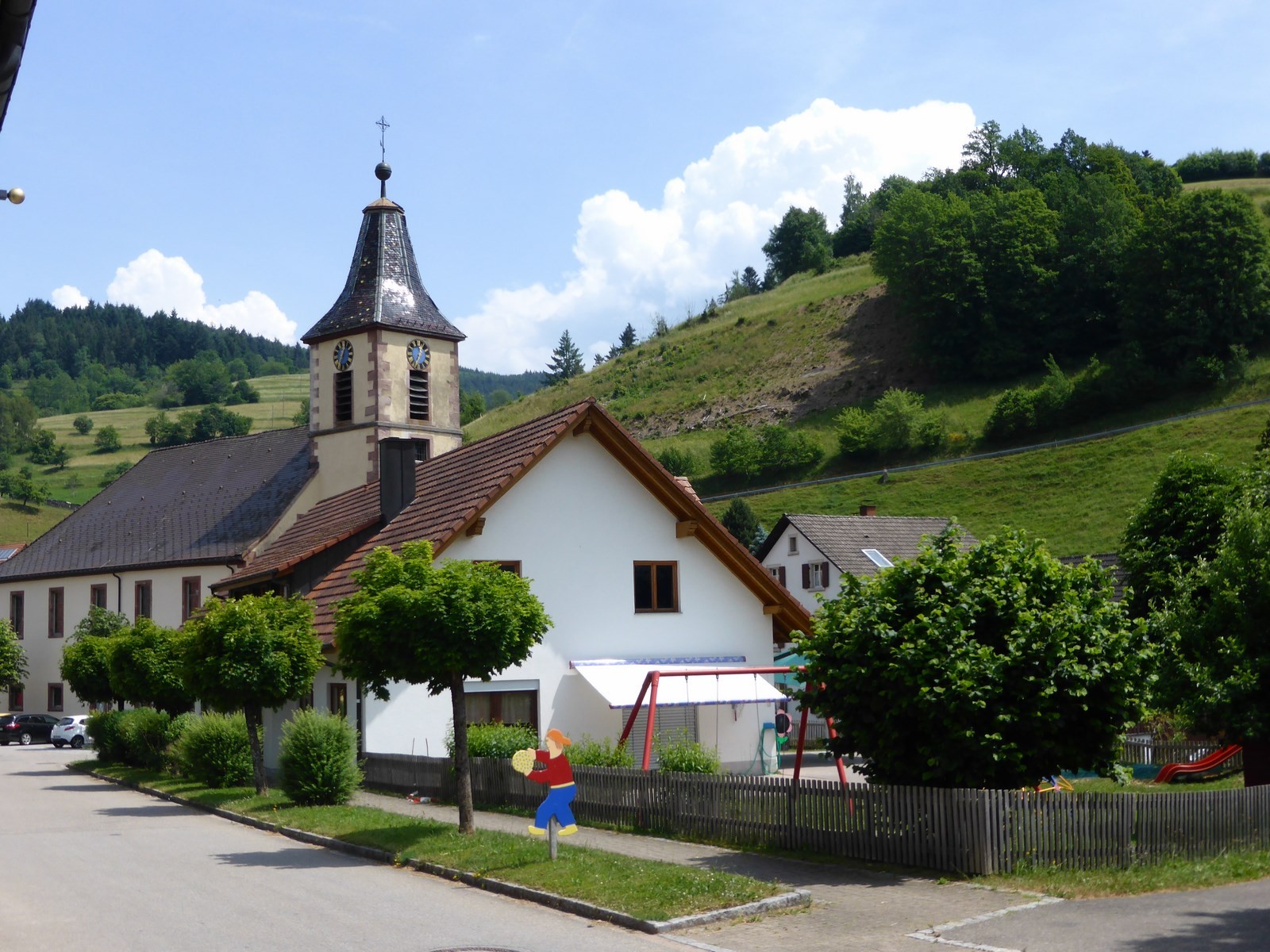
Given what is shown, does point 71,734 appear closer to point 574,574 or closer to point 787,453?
point 574,574

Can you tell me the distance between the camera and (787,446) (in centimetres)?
9569

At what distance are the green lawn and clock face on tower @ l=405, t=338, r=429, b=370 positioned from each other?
89.0 feet

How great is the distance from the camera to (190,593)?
5075 centimetres

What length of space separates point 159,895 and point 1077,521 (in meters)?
63.7

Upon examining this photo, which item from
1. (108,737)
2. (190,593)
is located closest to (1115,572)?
(108,737)

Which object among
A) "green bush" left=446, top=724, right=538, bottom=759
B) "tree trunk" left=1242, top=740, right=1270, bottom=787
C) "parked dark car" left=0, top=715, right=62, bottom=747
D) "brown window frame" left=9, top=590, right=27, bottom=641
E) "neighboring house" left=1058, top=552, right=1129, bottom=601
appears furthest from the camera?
"brown window frame" left=9, top=590, right=27, bottom=641

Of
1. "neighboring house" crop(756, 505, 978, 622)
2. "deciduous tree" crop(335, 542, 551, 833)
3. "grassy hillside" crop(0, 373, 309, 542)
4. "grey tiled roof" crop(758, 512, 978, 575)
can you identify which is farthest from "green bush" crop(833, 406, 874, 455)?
"deciduous tree" crop(335, 542, 551, 833)

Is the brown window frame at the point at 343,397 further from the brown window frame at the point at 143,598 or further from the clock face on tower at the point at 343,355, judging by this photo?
the brown window frame at the point at 143,598

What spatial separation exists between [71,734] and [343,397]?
1594 cm

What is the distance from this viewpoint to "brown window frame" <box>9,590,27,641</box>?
60.2 meters

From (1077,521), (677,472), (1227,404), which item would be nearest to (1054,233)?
(1227,404)

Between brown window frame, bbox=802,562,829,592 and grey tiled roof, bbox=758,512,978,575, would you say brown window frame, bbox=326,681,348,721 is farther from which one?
brown window frame, bbox=802,562,829,592

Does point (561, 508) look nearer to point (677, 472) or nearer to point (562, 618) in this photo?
point (562, 618)

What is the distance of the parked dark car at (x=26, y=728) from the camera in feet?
166
